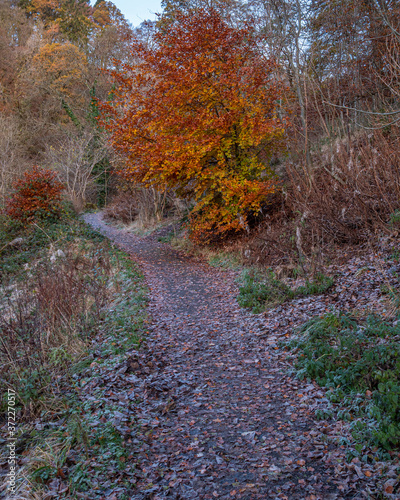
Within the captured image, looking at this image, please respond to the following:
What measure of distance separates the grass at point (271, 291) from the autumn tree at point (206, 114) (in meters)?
Result: 2.60

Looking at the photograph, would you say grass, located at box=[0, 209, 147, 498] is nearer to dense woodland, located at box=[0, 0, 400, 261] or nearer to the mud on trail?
the mud on trail

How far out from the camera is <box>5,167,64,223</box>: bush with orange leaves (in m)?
14.5

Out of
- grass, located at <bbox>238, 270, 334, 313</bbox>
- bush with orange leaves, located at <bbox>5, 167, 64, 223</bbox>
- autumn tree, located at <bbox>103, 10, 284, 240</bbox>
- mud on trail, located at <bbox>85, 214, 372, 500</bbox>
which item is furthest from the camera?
bush with orange leaves, located at <bbox>5, 167, 64, 223</bbox>

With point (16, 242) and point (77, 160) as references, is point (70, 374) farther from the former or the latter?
point (77, 160)

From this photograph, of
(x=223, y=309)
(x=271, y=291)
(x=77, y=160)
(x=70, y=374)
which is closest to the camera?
(x=70, y=374)

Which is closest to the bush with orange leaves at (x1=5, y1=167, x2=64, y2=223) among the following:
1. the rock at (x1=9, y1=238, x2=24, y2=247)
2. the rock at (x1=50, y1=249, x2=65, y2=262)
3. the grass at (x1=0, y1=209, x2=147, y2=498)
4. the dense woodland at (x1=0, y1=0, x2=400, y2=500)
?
the dense woodland at (x1=0, y1=0, x2=400, y2=500)

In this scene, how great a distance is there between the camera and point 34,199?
1485 cm

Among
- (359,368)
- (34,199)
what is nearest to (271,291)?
(359,368)

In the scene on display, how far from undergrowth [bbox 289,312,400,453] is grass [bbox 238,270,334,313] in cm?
119

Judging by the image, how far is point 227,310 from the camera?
279 inches

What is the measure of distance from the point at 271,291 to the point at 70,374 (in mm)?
3678

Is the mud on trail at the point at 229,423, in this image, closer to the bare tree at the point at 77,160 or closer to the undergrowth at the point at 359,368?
the undergrowth at the point at 359,368

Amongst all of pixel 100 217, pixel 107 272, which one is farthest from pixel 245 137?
pixel 100 217

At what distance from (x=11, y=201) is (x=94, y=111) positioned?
1401 centimetres
